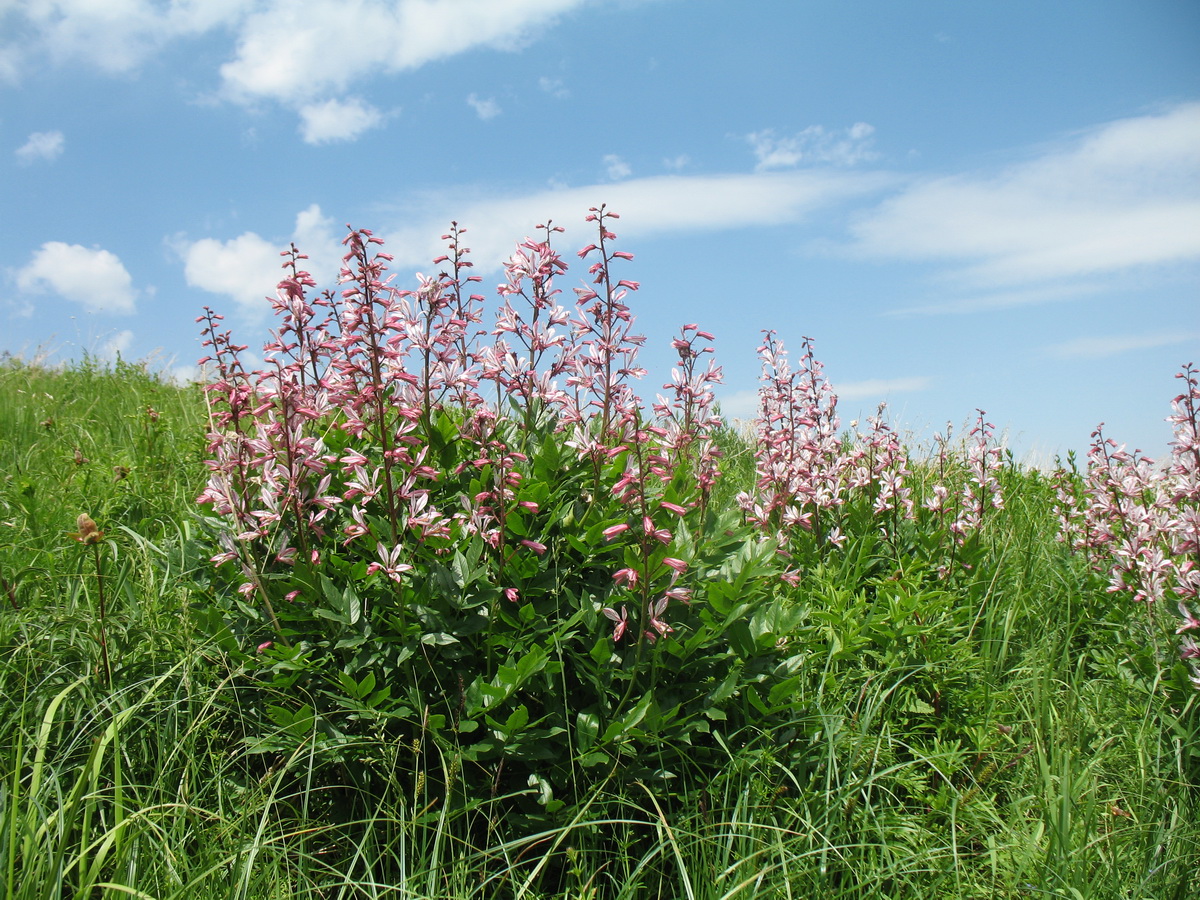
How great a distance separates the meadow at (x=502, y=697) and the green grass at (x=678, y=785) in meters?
0.02

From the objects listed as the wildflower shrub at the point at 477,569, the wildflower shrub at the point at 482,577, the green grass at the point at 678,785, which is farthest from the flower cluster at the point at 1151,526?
the wildflower shrub at the point at 477,569

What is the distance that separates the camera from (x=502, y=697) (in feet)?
8.65

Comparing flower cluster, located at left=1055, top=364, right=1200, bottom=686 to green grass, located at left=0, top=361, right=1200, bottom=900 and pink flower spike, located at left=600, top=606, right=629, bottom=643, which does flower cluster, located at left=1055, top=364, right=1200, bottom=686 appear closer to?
green grass, located at left=0, top=361, right=1200, bottom=900

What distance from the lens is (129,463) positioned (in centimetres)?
593

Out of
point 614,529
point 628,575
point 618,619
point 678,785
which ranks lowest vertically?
point 678,785

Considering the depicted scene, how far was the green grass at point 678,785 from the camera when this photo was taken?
2.71 meters

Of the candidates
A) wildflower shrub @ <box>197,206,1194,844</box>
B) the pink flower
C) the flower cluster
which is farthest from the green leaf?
the flower cluster

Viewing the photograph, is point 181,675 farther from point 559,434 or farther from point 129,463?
point 129,463

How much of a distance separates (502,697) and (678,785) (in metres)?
0.95


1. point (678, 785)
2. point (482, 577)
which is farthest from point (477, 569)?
point (678, 785)

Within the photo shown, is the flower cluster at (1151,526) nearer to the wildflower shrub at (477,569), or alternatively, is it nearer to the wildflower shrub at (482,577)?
the wildflower shrub at (482,577)

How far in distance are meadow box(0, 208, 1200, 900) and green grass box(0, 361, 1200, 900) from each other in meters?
0.02

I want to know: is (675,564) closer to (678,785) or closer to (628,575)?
(628,575)

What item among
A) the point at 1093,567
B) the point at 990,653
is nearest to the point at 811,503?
the point at 990,653
